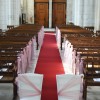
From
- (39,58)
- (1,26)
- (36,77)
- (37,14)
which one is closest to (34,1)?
(37,14)

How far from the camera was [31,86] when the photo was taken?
4.73m

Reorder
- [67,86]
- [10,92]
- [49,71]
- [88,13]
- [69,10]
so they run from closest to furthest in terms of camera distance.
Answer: [67,86], [10,92], [49,71], [88,13], [69,10]

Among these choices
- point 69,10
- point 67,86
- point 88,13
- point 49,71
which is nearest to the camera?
point 67,86

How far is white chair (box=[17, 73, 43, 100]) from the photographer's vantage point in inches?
185

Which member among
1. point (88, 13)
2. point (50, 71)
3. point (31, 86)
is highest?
point (88, 13)

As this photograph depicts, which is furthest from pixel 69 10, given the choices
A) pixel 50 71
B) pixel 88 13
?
pixel 50 71

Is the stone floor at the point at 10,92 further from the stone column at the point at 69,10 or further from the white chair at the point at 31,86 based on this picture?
the stone column at the point at 69,10

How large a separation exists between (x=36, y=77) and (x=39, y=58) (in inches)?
264

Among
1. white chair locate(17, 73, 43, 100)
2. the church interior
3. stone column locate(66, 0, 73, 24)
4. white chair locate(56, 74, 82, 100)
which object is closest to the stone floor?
the church interior

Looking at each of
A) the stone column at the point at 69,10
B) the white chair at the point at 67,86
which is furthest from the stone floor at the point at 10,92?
the stone column at the point at 69,10

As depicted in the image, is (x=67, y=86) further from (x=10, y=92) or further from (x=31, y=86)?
(x=10, y=92)

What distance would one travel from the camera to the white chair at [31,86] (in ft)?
15.4

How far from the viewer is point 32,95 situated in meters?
4.70

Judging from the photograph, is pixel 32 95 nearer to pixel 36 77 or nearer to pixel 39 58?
pixel 36 77
